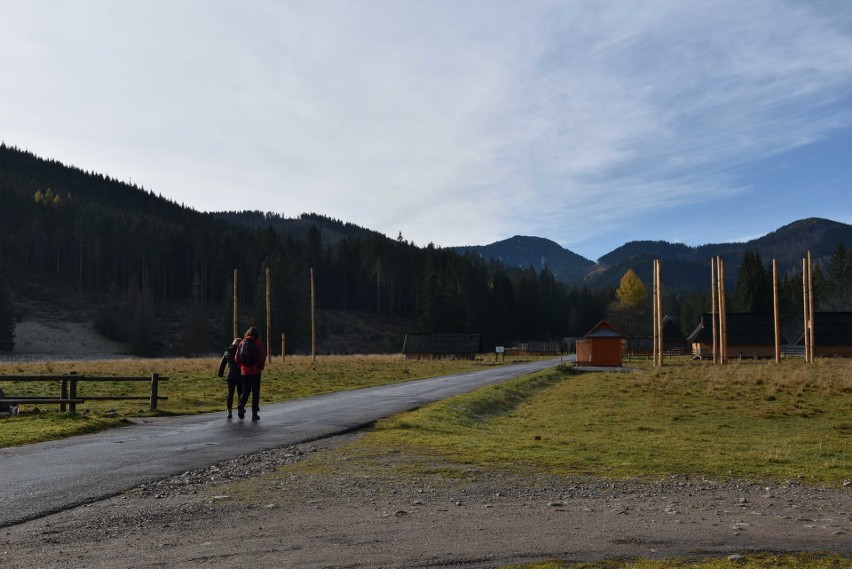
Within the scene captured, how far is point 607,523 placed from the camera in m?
6.91

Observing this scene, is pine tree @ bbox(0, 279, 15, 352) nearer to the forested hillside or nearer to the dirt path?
the forested hillside

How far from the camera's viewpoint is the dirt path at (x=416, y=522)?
5820 millimetres

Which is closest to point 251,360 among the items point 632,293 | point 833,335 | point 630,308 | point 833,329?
point 833,335

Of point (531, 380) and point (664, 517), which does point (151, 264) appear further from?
point (664, 517)

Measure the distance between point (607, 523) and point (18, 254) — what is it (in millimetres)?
125960

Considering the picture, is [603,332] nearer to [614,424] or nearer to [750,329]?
[750,329]

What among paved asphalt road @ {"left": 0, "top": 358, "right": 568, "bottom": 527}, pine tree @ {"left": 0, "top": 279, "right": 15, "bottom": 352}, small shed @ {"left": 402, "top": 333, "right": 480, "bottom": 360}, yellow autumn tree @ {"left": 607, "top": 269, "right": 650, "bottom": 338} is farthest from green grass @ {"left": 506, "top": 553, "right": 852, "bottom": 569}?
yellow autumn tree @ {"left": 607, "top": 269, "right": 650, "bottom": 338}

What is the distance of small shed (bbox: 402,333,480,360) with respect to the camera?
245ft

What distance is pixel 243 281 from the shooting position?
118 m

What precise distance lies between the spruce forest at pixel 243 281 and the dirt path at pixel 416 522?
3245 inches

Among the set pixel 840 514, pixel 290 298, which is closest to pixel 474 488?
pixel 840 514

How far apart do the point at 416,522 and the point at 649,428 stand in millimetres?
12310

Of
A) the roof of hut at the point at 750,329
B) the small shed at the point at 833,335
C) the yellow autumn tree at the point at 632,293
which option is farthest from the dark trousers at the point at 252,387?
the yellow autumn tree at the point at 632,293

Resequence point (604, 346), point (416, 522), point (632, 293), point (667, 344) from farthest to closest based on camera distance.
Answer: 1. point (632, 293)
2. point (667, 344)
3. point (604, 346)
4. point (416, 522)
